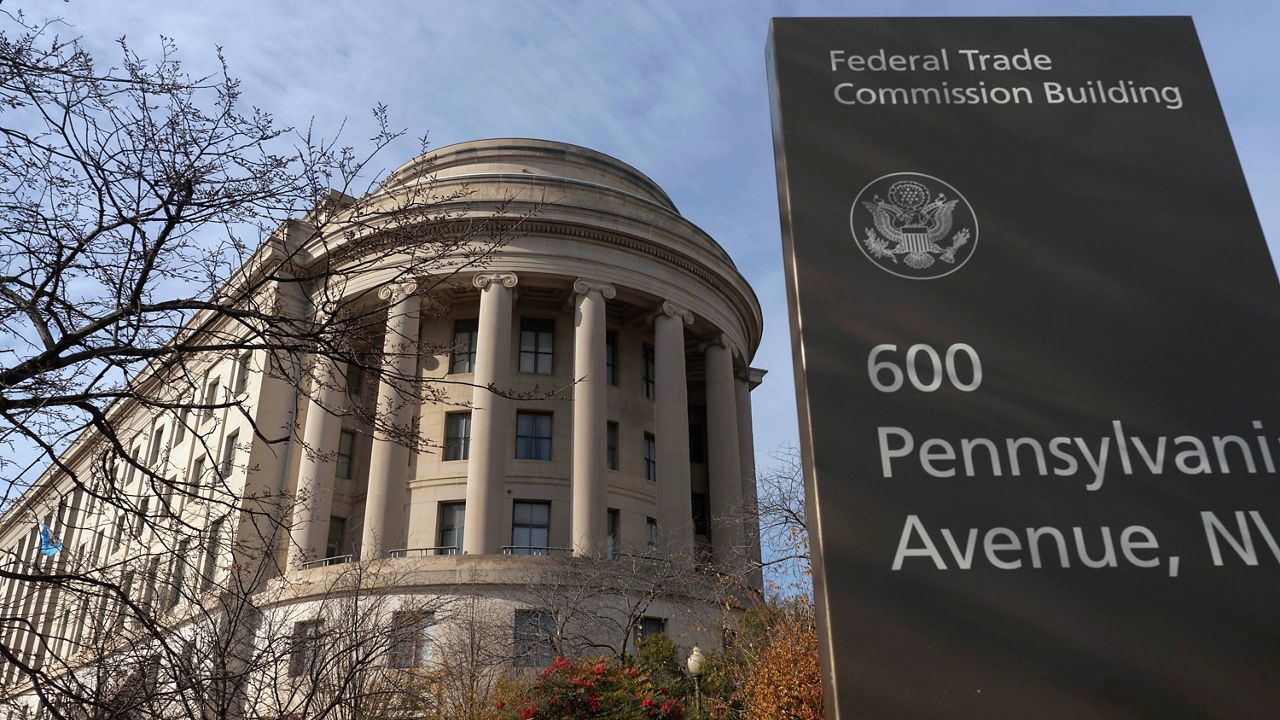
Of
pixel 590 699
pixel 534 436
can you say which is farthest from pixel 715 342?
pixel 590 699

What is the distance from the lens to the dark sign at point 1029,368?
376cm

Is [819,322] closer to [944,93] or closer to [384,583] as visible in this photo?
[944,93]

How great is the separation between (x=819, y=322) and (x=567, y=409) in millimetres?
32640

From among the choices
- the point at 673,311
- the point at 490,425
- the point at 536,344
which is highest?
the point at 673,311

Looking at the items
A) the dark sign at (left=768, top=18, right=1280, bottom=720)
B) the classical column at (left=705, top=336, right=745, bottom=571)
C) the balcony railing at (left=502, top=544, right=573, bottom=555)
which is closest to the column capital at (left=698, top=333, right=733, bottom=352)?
the classical column at (left=705, top=336, right=745, bottom=571)

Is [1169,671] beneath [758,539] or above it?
beneath

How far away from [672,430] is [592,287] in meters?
6.37

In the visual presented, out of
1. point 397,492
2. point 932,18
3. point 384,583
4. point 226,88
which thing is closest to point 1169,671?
point 932,18

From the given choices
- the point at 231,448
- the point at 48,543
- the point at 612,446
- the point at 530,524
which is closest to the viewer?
the point at 48,543

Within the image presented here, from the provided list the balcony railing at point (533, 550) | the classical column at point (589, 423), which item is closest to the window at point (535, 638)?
the classical column at point (589, 423)

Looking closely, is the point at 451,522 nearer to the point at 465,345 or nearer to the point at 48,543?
the point at 465,345

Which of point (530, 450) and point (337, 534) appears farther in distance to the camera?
point (337, 534)

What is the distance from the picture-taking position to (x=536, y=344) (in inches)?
1516

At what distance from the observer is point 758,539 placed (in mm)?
31391
